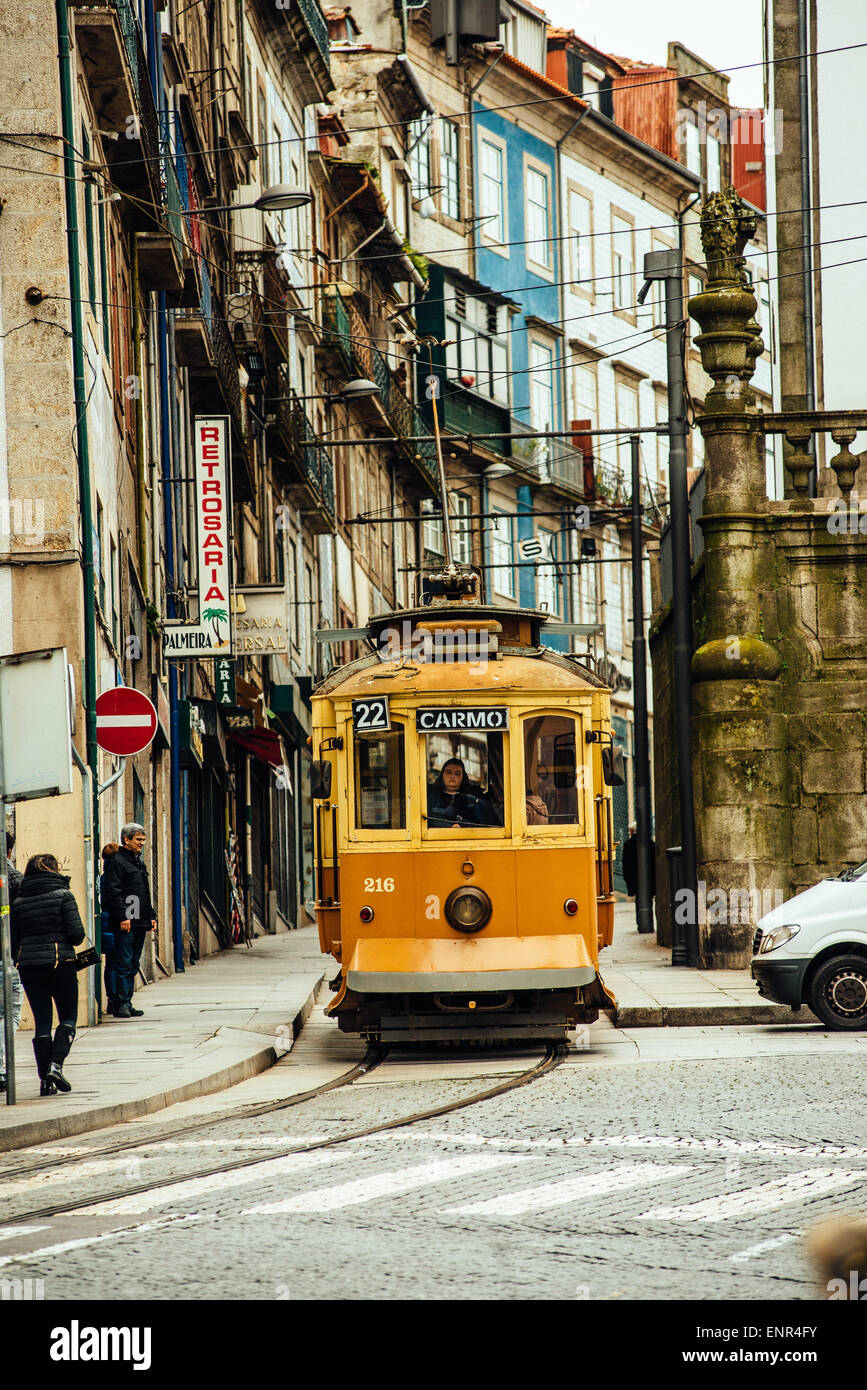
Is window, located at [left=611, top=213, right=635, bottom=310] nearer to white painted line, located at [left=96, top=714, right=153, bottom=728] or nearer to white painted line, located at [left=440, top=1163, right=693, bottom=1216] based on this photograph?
white painted line, located at [left=96, top=714, right=153, bottom=728]

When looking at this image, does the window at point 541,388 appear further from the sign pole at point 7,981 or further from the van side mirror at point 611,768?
the sign pole at point 7,981

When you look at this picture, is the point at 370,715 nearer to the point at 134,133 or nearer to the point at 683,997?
the point at 683,997

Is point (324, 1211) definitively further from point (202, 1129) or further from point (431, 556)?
point (431, 556)

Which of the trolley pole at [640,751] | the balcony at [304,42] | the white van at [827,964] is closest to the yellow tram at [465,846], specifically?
the white van at [827,964]

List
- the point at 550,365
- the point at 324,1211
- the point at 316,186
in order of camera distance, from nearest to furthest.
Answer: the point at 324,1211
the point at 316,186
the point at 550,365

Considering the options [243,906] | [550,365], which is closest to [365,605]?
[550,365]

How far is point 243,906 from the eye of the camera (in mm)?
34688

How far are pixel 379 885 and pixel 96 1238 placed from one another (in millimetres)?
7484

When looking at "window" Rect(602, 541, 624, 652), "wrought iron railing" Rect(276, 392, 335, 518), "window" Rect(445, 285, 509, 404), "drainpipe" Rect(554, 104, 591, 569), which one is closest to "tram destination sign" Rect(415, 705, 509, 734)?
"wrought iron railing" Rect(276, 392, 335, 518)

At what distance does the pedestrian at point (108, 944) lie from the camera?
62.7 feet

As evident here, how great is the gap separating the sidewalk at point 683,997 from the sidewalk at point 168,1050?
116 inches

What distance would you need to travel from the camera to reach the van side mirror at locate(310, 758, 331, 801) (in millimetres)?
15258

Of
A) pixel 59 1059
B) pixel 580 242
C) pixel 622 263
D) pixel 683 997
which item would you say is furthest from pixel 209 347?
pixel 622 263
